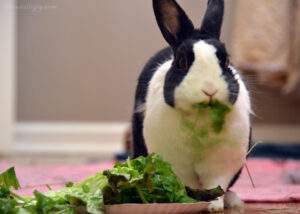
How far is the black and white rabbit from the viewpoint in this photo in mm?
879

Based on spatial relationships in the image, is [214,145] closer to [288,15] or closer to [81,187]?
[81,187]

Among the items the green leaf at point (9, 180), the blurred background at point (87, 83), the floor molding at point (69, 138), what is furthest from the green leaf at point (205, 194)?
the floor molding at point (69, 138)

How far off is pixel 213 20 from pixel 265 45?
1368mm

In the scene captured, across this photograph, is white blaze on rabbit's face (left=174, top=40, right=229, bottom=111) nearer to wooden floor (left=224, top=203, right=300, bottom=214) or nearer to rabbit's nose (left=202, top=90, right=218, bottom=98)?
rabbit's nose (left=202, top=90, right=218, bottom=98)

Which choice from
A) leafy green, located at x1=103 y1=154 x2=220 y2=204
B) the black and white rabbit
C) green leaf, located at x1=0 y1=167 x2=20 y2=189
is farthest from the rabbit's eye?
green leaf, located at x1=0 y1=167 x2=20 y2=189

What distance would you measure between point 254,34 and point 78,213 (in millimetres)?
1541

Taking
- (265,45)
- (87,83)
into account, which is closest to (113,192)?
(265,45)

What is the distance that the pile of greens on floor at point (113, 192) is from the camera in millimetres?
819

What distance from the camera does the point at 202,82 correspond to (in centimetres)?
86

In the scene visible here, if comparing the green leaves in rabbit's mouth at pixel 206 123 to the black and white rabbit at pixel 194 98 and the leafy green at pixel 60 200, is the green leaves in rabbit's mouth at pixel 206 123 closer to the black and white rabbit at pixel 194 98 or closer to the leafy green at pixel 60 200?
the black and white rabbit at pixel 194 98

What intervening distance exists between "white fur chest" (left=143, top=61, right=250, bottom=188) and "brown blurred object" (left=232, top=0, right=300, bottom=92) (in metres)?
1.25

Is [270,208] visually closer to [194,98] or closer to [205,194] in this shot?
[205,194]

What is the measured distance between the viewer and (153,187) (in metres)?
0.87

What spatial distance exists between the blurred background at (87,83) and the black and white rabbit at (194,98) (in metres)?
1.12
